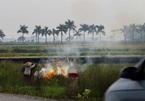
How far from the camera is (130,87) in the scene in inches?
127

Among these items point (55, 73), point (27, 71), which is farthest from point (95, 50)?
point (27, 71)

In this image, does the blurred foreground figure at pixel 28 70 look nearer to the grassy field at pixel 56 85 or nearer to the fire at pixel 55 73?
A: the grassy field at pixel 56 85

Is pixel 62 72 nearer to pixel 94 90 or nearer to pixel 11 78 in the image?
pixel 11 78

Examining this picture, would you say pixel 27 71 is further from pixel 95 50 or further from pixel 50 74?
pixel 95 50

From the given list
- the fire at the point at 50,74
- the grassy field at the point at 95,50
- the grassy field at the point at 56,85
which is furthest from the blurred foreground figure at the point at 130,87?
the grassy field at the point at 95,50

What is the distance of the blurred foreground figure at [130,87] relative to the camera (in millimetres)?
3039

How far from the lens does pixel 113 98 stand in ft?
10.7

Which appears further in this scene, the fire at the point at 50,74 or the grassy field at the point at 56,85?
the fire at the point at 50,74

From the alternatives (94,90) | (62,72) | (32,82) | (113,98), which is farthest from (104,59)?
Answer: (113,98)

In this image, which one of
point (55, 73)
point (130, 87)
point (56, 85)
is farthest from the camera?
point (55, 73)

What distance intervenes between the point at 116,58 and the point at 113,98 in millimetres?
24898

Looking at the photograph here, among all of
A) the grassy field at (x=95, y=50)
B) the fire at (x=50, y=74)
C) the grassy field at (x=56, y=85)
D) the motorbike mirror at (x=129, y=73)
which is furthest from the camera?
the grassy field at (x=95, y=50)

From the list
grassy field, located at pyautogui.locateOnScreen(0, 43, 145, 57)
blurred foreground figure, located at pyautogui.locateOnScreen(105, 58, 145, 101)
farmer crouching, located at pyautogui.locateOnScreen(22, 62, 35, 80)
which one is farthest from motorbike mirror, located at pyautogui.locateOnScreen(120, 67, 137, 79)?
grassy field, located at pyautogui.locateOnScreen(0, 43, 145, 57)

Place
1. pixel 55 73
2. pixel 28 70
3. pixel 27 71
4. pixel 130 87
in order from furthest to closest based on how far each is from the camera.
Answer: pixel 55 73 → pixel 28 70 → pixel 27 71 → pixel 130 87
